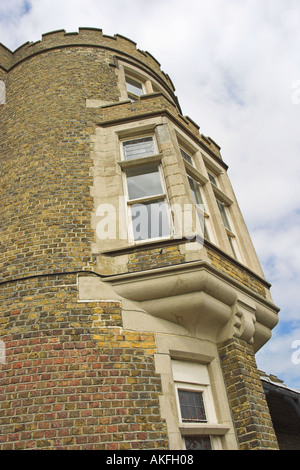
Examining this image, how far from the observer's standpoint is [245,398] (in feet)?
16.5

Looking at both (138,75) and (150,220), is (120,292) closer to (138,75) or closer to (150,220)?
(150,220)

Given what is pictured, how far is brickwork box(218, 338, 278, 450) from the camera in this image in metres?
4.82

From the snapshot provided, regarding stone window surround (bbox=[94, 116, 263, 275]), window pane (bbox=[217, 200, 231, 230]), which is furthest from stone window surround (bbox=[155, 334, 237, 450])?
window pane (bbox=[217, 200, 231, 230])

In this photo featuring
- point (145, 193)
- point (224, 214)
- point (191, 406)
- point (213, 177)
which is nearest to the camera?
point (191, 406)

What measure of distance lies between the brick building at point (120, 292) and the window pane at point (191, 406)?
18mm

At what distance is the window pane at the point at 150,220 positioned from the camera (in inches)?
246

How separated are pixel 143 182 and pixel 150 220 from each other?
936 millimetres

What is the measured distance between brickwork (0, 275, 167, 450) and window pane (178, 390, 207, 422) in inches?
18.9

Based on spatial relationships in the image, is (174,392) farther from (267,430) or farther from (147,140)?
(147,140)

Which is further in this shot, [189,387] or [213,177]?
[213,177]

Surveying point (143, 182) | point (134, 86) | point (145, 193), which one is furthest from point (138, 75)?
point (145, 193)

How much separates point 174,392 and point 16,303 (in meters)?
2.37

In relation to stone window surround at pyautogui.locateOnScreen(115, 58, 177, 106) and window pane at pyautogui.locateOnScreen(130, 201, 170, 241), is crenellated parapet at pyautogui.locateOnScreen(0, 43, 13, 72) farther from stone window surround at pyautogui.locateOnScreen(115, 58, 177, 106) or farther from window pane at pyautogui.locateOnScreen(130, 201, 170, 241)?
window pane at pyautogui.locateOnScreen(130, 201, 170, 241)
